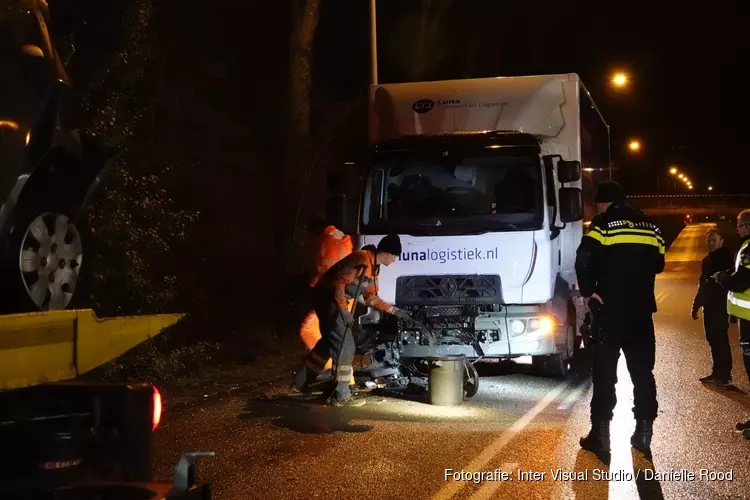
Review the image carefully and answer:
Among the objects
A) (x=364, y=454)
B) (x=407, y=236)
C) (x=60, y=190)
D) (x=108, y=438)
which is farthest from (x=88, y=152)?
(x=407, y=236)

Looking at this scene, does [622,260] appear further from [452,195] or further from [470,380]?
[452,195]

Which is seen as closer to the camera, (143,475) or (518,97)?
(143,475)

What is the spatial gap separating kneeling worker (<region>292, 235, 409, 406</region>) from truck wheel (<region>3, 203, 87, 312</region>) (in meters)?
4.78

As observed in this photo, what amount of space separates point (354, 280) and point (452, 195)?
5.24 feet

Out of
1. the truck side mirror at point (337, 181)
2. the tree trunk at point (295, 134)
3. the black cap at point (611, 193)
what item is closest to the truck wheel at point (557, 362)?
the truck side mirror at point (337, 181)

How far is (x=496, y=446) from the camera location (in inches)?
274

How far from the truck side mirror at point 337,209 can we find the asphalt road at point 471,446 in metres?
1.97

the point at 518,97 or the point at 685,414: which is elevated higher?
the point at 518,97

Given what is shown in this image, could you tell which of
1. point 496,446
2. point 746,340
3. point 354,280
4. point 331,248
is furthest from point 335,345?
point 746,340

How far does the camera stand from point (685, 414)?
318 inches

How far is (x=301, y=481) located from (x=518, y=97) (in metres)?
5.58

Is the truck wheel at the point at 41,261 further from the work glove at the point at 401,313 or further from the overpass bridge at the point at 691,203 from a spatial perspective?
the overpass bridge at the point at 691,203

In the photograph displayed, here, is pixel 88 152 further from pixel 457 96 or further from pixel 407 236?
pixel 457 96

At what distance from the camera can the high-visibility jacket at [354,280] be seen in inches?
336
